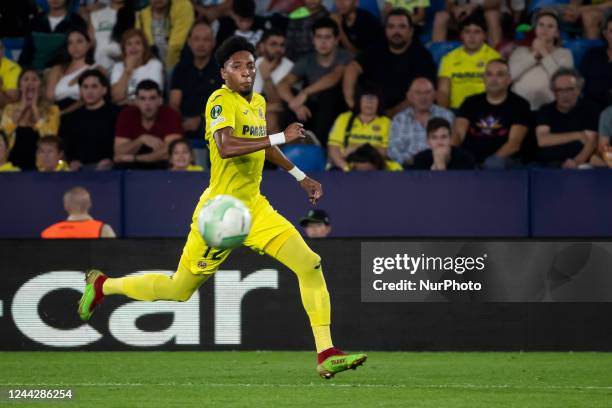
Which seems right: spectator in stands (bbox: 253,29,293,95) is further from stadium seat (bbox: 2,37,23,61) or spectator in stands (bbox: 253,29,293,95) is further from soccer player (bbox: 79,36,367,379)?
soccer player (bbox: 79,36,367,379)

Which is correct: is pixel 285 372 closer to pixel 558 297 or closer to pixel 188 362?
pixel 188 362

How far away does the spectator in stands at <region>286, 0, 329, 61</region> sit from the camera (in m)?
15.3

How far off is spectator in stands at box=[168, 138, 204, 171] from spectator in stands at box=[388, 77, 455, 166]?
7.22 feet

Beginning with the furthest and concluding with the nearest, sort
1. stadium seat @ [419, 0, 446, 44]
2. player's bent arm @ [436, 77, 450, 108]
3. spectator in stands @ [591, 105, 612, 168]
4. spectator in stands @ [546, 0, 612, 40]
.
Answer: stadium seat @ [419, 0, 446, 44] → spectator in stands @ [546, 0, 612, 40] → player's bent arm @ [436, 77, 450, 108] → spectator in stands @ [591, 105, 612, 168]

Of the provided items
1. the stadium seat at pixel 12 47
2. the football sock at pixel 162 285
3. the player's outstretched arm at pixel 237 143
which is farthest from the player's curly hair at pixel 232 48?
the stadium seat at pixel 12 47

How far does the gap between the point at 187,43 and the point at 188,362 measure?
18.9ft

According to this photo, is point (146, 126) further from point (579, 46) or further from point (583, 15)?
point (583, 15)

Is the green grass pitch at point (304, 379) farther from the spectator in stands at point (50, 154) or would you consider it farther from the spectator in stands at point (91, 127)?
the spectator in stands at point (91, 127)

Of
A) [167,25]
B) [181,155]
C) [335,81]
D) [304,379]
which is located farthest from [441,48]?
[304,379]

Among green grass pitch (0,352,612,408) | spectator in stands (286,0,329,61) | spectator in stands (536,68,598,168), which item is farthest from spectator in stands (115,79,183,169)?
spectator in stands (536,68,598,168)

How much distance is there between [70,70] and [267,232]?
7.46 m

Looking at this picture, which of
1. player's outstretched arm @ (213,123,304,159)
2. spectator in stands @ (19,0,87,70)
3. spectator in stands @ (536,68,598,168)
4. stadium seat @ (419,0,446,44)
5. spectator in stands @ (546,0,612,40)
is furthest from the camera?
spectator in stands @ (19,0,87,70)

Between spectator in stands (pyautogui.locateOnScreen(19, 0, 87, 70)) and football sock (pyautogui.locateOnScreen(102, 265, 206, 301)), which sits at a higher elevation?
spectator in stands (pyautogui.locateOnScreen(19, 0, 87, 70))

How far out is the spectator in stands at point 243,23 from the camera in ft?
50.2
